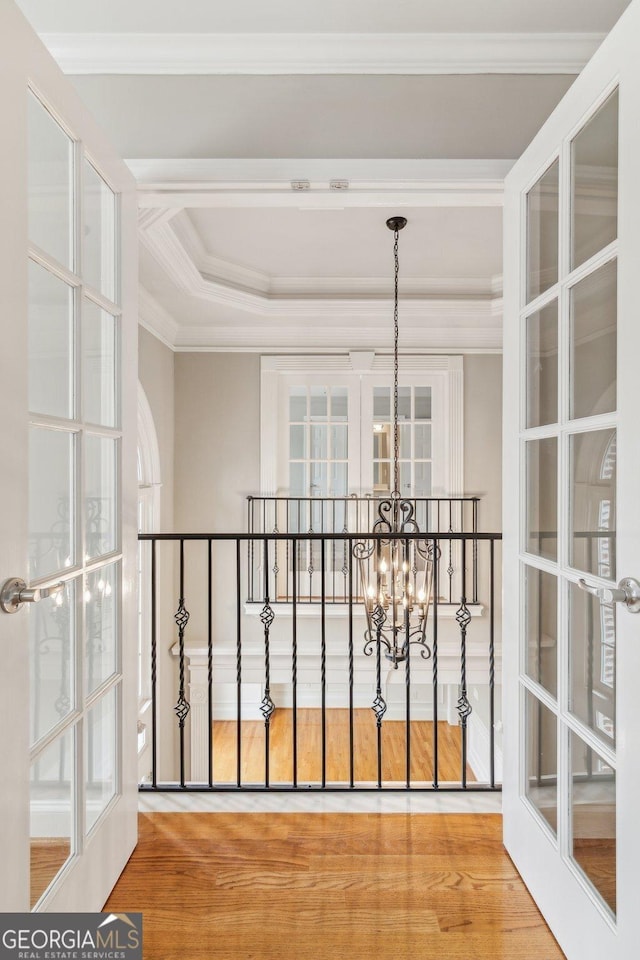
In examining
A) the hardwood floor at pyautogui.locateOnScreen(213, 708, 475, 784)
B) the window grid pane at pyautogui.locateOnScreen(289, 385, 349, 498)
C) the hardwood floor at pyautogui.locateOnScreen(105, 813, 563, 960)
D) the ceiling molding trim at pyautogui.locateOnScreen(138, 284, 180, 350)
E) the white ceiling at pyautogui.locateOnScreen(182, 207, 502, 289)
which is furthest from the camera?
the window grid pane at pyautogui.locateOnScreen(289, 385, 349, 498)

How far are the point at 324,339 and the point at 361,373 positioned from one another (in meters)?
0.44

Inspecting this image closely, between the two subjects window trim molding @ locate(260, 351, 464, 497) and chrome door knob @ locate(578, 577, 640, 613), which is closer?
chrome door knob @ locate(578, 577, 640, 613)

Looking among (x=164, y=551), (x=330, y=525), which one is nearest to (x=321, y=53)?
(x=164, y=551)

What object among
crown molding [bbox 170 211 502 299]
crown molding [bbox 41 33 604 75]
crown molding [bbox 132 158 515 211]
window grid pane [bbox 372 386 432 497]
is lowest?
window grid pane [bbox 372 386 432 497]

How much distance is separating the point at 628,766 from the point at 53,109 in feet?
5.62

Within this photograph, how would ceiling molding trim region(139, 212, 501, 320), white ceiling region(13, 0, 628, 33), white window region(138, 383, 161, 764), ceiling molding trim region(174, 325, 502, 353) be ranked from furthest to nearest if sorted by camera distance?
ceiling molding trim region(174, 325, 502, 353)
ceiling molding trim region(139, 212, 501, 320)
white window region(138, 383, 161, 764)
white ceiling region(13, 0, 628, 33)

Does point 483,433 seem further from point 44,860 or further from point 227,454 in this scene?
point 44,860

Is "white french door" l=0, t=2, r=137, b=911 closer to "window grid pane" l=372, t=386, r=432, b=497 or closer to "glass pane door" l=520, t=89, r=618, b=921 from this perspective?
"glass pane door" l=520, t=89, r=618, b=921

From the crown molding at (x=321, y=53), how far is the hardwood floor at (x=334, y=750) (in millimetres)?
4404

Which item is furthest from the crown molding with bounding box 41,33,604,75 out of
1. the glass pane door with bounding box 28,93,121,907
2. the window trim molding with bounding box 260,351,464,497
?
the window trim molding with bounding box 260,351,464,497

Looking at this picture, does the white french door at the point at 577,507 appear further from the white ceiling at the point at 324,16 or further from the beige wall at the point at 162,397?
the beige wall at the point at 162,397

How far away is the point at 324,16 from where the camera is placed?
1.62 meters

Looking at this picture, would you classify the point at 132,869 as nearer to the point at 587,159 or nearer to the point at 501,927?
the point at 501,927

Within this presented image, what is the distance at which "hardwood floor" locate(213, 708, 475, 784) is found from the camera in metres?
A: 4.54
